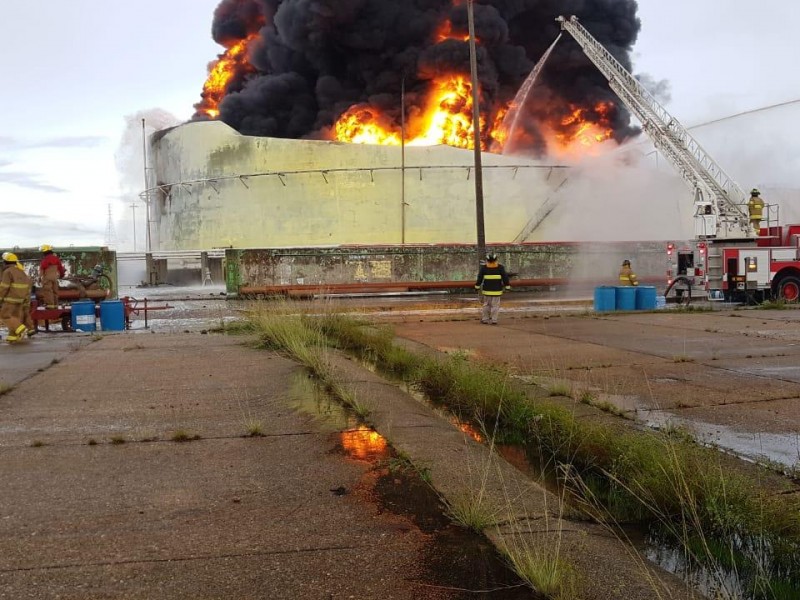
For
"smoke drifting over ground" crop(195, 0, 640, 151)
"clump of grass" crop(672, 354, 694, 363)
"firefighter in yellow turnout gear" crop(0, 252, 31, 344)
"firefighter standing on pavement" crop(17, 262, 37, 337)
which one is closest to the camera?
"clump of grass" crop(672, 354, 694, 363)

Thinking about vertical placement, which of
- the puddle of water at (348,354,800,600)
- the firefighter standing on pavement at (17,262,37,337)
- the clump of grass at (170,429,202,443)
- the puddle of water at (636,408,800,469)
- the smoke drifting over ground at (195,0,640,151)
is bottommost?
the puddle of water at (348,354,800,600)

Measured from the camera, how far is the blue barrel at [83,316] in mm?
12513

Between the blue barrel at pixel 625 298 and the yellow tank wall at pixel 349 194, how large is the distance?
64.6 feet

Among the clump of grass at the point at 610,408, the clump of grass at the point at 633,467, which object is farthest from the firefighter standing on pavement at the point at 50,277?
the clump of grass at the point at 610,408

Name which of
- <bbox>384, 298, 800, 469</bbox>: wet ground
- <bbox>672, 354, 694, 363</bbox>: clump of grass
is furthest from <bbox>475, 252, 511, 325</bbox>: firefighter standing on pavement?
<bbox>672, 354, 694, 363</bbox>: clump of grass

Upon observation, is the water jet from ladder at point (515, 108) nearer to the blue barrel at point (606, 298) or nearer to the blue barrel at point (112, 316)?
the blue barrel at point (606, 298)

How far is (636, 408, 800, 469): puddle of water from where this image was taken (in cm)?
438

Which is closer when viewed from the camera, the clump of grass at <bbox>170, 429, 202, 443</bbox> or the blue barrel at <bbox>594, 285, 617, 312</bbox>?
the clump of grass at <bbox>170, 429, 202, 443</bbox>

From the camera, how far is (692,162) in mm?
25750

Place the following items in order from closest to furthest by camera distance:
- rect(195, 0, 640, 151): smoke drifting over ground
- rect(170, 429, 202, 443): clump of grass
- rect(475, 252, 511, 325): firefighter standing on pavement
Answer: rect(170, 429, 202, 443): clump of grass → rect(475, 252, 511, 325): firefighter standing on pavement → rect(195, 0, 640, 151): smoke drifting over ground

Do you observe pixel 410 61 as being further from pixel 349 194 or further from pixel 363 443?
pixel 363 443

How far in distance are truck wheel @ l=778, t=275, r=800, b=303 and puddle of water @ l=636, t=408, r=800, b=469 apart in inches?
558

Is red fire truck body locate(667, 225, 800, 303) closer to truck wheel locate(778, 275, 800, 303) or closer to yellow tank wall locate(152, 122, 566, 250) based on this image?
truck wheel locate(778, 275, 800, 303)

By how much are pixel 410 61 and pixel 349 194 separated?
404 inches
